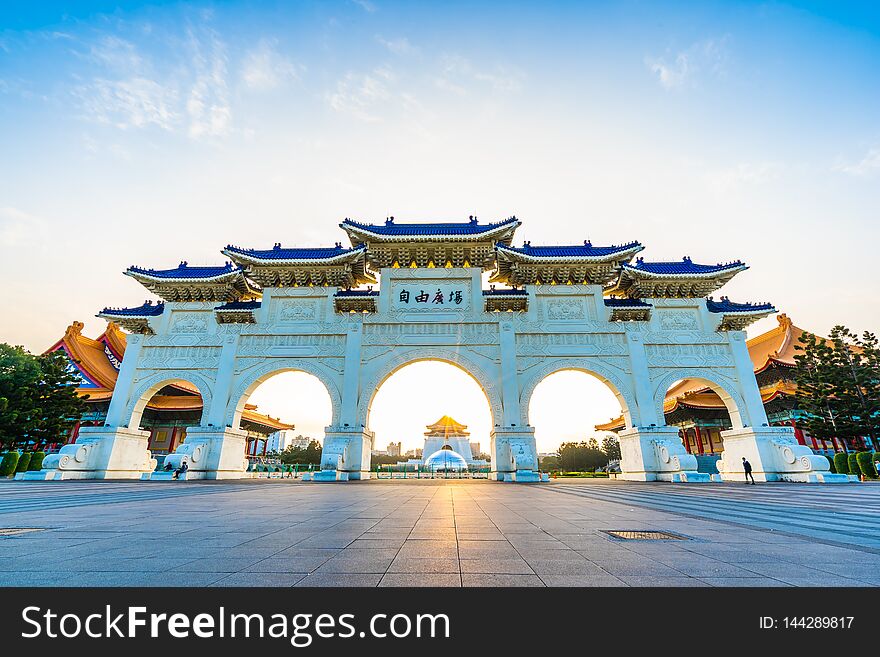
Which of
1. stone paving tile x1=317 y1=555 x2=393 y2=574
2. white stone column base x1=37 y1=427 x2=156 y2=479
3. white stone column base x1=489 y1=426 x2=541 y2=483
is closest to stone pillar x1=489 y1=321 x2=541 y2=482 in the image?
white stone column base x1=489 y1=426 x2=541 y2=483

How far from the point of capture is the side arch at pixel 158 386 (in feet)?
62.7

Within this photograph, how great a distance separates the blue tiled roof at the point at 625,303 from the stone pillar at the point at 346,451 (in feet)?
41.9

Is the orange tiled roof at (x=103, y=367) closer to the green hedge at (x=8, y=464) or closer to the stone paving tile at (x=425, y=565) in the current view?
the green hedge at (x=8, y=464)

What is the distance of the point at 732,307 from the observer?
19781mm

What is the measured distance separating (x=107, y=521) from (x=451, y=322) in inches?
612

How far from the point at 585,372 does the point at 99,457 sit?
21931 mm

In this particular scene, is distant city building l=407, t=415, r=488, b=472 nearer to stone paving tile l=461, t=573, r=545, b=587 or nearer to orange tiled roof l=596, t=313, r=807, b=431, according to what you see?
orange tiled roof l=596, t=313, r=807, b=431

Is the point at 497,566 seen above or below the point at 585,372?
below

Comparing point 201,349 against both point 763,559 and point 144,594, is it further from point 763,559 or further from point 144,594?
point 763,559

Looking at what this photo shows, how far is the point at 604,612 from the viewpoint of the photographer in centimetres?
181

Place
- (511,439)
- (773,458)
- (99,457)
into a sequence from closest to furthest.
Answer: (773,458) → (511,439) → (99,457)

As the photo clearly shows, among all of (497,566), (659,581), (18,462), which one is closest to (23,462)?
(18,462)

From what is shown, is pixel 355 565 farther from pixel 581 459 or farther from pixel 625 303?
pixel 581 459

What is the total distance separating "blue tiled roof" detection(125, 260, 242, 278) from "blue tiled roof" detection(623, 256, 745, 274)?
64.6 ft
